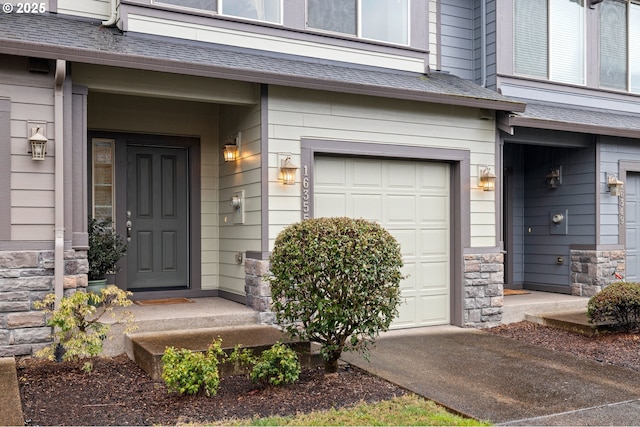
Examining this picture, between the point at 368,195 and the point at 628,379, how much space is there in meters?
3.14

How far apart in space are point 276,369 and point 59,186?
251 cm

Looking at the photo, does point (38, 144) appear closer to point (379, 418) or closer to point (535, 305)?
point (379, 418)

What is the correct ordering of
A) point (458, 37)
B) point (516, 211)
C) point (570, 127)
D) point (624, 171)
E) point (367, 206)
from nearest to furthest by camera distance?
point (367, 206) → point (570, 127) → point (458, 37) → point (624, 171) → point (516, 211)

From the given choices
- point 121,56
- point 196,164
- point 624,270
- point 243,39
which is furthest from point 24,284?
point 624,270

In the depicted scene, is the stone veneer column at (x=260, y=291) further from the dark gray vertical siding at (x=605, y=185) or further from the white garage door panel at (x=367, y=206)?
the dark gray vertical siding at (x=605, y=185)

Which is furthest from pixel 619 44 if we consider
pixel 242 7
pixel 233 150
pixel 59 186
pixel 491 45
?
pixel 59 186

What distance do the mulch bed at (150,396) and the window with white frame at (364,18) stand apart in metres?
3.99

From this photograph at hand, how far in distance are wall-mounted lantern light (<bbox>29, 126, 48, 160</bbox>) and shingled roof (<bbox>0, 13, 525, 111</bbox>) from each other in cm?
65

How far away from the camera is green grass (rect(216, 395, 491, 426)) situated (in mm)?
3756

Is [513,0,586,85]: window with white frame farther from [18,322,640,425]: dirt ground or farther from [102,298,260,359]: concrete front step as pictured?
[102,298,260,359]: concrete front step

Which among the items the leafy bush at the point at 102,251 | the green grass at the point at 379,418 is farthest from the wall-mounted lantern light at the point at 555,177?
the leafy bush at the point at 102,251

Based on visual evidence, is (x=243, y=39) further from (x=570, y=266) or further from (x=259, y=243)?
(x=570, y=266)

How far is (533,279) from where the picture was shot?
912 centimetres

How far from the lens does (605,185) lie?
8.28 m
